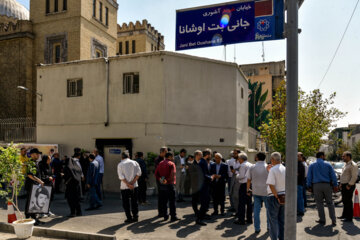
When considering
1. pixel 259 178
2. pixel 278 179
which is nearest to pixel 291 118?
pixel 278 179

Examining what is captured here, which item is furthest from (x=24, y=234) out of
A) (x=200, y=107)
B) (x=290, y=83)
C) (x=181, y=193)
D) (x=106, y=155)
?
(x=200, y=107)

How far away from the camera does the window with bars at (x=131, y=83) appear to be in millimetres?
14156

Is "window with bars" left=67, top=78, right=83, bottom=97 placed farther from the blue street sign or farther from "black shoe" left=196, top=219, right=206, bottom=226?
"black shoe" left=196, top=219, right=206, bottom=226

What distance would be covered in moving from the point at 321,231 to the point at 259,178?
213 centimetres

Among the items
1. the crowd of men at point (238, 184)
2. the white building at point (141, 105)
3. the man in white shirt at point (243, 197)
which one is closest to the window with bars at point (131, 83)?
the white building at point (141, 105)

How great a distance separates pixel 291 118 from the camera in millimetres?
4445

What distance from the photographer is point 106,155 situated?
14312mm

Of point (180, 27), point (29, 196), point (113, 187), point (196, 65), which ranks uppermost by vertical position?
point (180, 27)

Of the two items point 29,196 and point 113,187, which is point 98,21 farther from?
point 29,196

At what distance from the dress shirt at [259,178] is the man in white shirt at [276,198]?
0.61m

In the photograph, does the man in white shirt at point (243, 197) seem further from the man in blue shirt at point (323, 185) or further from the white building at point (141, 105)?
the white building at point (141, 105)

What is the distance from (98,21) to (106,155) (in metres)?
17.7

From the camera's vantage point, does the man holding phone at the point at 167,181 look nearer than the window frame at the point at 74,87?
Yes

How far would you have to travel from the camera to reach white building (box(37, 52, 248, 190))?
44.7 feet
